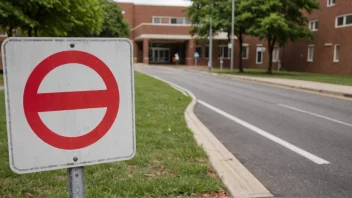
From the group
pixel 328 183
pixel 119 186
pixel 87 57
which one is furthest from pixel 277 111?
pixel 87 57

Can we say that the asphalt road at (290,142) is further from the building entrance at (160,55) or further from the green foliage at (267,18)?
the building entrance at (160,55)

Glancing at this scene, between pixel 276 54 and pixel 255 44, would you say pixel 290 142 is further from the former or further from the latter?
pixel 255 44

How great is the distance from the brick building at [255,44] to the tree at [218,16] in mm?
4418

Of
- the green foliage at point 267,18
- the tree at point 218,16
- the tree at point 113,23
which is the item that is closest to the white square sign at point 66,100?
the green foliage at point 267,18

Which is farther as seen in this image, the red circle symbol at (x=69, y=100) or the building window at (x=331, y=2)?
the building window at (x=331, y=2)

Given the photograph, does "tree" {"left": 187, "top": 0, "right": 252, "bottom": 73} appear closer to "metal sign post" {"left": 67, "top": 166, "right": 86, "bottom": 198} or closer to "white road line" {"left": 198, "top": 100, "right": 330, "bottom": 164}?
"white road line" {"left": 198, "top": 100, "right": 330, "bottom": 164}

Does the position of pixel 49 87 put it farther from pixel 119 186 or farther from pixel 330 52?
pixel 330 52

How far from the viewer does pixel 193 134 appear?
6.64m

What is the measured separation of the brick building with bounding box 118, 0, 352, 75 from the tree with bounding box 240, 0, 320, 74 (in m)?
2.96

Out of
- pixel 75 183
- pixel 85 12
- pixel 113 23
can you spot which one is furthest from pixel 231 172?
pixel 113 23

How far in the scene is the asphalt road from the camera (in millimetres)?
4512

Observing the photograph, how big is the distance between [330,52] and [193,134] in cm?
3077

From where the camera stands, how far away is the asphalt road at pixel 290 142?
14.8 ft

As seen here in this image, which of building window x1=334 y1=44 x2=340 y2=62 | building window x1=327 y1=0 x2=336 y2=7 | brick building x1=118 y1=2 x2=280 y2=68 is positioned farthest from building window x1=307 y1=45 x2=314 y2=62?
brick building x1=118 y1=2 x2=280 y2=68
